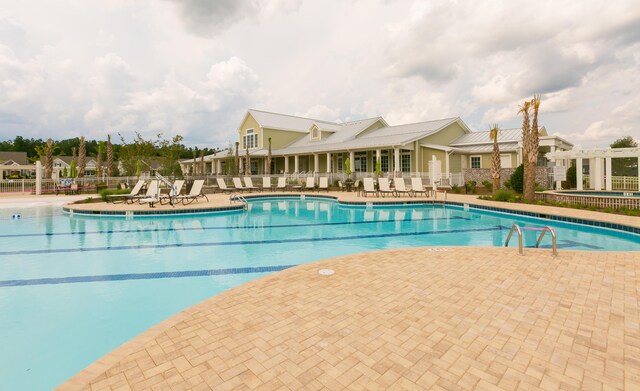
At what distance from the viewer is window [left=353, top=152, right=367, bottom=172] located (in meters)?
27.5

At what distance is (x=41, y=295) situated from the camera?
15.9 feet

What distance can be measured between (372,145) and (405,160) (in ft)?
11.1

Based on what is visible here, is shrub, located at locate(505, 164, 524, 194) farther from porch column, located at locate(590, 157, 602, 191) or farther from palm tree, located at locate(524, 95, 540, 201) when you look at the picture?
porch column, located at locate(590, 157, 602, 191)

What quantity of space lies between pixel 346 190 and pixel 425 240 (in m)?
14.6

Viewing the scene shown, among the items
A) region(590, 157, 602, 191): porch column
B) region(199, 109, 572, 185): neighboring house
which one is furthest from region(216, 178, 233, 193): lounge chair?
region(590, 157, 602, 191): porch column

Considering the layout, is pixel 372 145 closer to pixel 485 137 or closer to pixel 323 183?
pixel 323 183

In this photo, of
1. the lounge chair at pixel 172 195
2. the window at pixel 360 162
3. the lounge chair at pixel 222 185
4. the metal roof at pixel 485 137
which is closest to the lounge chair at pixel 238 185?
the lounge chair at pixel 222 185

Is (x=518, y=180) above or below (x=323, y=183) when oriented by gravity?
below

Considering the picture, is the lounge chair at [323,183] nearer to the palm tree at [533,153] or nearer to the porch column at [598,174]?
the palm tree at [533,153]

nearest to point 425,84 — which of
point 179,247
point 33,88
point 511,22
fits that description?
point 511,22

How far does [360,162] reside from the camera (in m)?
27.9

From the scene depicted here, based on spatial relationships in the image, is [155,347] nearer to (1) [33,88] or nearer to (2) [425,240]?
(2) [425,240]

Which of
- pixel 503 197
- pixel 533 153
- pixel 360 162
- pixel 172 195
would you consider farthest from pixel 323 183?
pixel 533 153

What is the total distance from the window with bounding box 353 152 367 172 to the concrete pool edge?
21515mm
